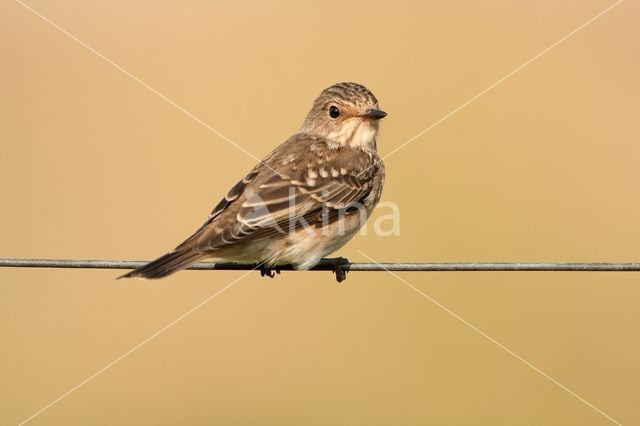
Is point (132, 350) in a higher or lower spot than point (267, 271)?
lower

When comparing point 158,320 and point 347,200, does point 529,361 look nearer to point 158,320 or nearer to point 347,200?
point 347,200

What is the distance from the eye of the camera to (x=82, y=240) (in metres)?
11.0

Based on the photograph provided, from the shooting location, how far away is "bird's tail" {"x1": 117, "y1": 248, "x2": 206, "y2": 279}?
234 inches

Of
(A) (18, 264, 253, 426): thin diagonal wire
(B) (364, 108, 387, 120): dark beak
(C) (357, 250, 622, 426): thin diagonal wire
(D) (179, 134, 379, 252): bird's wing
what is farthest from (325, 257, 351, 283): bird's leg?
(A) (18, 264, 253, 426): thin diagonal wire

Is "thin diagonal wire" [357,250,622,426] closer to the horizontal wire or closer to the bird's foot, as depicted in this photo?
the bird's foot

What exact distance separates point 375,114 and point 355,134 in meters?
0.34

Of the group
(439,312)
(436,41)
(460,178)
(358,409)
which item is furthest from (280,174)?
(436,41)

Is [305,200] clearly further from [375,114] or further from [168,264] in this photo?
[168,264]

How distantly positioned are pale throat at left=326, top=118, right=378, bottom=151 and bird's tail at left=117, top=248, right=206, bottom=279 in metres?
2.46

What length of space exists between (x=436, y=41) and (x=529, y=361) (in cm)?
780

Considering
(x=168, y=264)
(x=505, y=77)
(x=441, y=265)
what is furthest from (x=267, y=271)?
(x=505, y=77)

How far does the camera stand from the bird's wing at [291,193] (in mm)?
6547

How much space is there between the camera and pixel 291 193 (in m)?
7.08

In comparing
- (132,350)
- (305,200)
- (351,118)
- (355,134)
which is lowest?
(132,350)
